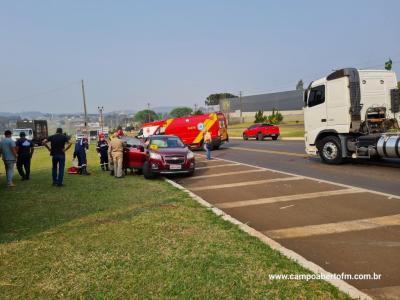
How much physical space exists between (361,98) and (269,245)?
32.0 ft

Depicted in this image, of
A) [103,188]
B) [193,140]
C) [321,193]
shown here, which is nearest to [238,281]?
[321,193]

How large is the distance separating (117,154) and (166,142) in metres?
2.09

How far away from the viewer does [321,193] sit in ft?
28.6

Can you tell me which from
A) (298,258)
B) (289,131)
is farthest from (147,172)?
(289,131)

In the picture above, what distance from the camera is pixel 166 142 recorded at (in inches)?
553

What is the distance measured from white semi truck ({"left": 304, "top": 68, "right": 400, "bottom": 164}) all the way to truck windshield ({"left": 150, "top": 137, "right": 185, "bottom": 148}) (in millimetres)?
5669

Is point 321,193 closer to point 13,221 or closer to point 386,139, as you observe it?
point 386,139

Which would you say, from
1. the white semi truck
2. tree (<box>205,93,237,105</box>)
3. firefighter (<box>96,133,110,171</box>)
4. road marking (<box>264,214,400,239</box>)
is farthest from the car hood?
tree (<box>205,93,237,105</box>)

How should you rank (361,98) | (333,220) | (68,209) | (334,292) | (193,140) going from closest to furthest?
(334,292), (333,220), (68,209), (361,98), (193,140)

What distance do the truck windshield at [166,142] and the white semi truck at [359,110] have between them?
5.67 metres

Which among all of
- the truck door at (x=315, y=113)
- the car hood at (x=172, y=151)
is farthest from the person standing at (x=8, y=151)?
the truck door at (x=315, y=113)

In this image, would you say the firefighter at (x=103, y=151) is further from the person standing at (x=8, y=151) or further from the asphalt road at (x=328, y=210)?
the asphalt road at (x=328, y=210)

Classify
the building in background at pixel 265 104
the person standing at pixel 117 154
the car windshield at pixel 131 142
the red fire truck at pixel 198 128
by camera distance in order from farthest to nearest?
the building in background at pixel 265 104 < the red fire truck at pixel 198 128 < the car windshield at pixel 131 142 < the person standing at pixel 117 154

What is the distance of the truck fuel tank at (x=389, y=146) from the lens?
11.7m
